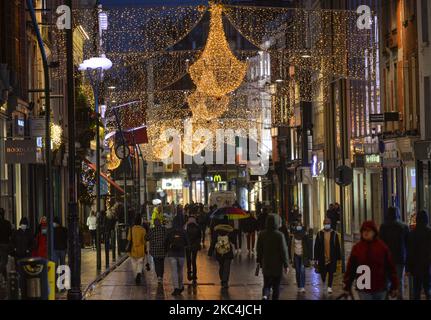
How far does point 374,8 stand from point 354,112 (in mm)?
6710

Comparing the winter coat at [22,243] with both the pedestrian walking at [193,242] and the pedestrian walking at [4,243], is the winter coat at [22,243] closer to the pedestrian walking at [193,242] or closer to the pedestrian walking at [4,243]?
the pedestrian walking at [4,243]

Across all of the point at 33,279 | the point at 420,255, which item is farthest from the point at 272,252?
the point at 33,279

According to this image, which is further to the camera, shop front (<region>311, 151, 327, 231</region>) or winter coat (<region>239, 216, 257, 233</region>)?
shop front (<region>311, 151, 327, 231</region>)

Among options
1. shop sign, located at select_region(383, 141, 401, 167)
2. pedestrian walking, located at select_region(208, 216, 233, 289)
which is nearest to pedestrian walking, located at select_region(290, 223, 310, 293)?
pedestrian walking, located at select_region(208, 216, 233, 289)

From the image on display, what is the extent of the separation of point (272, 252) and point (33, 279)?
15.0ft

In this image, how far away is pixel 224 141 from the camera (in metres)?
106

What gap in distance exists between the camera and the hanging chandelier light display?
36.0 metres

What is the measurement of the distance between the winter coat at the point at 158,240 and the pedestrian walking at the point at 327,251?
474 cm

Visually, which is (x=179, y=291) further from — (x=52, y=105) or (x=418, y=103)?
(x=52, y=105)

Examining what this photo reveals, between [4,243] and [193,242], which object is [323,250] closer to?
[193,242]

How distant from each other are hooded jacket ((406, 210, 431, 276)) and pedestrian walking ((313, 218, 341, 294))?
5029 millimetres

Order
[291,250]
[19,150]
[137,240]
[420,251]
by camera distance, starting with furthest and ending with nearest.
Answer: [137,240] < [19,150] < [291,250] < [420,251]

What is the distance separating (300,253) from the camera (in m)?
29.7

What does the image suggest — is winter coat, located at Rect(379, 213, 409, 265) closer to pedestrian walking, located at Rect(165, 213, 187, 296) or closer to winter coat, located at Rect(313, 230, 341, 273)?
winter coat, located at Rect(313, 230, 341, 273)
